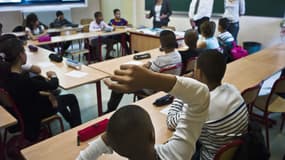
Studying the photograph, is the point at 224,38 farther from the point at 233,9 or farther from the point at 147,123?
the point at 147,123

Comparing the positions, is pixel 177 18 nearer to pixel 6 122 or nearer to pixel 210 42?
pixel 210 42

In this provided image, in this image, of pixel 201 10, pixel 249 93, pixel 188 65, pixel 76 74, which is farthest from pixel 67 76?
pixel 201 10

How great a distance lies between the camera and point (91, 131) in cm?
158

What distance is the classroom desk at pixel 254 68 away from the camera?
253cm

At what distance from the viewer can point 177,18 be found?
7.27 m

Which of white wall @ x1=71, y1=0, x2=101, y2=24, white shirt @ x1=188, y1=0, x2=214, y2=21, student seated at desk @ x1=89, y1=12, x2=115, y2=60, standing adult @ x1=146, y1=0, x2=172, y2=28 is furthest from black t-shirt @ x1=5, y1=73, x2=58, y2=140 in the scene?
white wall @ x1=71, y1=0, x2=101, y2=24

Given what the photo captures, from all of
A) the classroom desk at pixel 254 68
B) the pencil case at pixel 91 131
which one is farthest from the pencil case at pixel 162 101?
the classroom desk at pixel 254 68

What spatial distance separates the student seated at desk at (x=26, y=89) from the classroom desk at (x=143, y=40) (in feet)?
9.81

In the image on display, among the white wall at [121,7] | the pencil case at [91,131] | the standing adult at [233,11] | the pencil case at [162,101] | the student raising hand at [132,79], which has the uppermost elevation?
the white wall at [121,7]

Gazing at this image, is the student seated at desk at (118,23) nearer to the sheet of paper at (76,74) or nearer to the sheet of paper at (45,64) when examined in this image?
the sheet of paper at (45,64)

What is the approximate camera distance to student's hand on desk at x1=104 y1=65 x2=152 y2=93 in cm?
56

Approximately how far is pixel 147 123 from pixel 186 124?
0.47ft

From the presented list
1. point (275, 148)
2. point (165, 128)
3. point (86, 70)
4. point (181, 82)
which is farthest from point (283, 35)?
point (181, 82)

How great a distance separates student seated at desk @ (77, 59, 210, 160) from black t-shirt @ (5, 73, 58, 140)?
1.47 m
